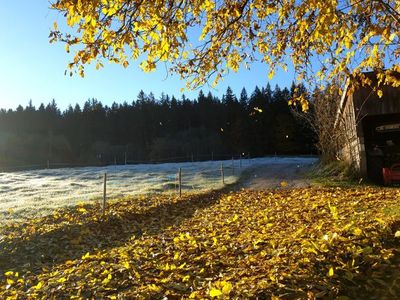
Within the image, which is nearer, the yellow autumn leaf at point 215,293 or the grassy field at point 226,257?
the yellow autumn leaf at point 215,293

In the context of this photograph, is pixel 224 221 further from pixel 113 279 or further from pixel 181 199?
pixel 181 199

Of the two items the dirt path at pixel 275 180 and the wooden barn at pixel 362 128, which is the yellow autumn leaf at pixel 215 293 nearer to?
the wooden barn at pixel 362 128

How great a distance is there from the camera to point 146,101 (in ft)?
309

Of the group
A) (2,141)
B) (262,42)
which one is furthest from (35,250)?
(2,141)

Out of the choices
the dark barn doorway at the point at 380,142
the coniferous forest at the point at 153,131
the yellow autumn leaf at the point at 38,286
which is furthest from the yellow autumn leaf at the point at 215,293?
the coniferous forest at the point at 153,131

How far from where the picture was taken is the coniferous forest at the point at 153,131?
71.8 meters

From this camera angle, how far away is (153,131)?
85062 mm

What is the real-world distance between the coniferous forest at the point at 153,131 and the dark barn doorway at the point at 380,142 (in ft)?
144

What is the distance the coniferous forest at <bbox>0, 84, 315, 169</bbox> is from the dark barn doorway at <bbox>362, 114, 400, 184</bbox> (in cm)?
4397

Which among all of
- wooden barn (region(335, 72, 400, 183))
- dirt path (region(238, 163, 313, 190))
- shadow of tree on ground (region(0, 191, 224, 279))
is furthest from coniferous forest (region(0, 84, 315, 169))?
shadow of tree on ground (region(0, 191, 224, 279))

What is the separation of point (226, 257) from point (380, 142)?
19328mm

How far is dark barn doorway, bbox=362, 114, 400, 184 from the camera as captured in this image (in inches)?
734

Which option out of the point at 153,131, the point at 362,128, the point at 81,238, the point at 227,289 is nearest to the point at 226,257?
the point at 227,289

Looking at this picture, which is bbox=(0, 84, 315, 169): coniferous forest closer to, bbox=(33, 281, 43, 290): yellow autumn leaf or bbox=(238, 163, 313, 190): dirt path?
bbox=(238, 163, 313, 190): dirt path
